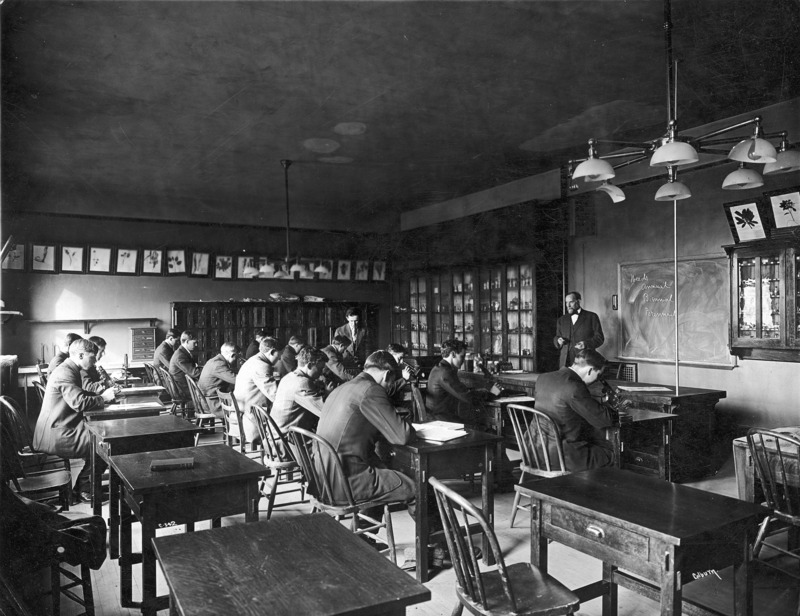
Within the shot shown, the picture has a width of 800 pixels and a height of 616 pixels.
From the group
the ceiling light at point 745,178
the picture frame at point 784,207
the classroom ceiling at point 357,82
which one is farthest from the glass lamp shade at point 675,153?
the picture frame at point 784,207

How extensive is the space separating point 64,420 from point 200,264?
5990 millimetres

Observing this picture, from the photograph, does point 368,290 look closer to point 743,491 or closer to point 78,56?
point 78,56

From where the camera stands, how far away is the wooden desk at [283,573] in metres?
1.44

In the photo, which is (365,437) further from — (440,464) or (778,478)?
(778,478)

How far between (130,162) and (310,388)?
4.91 metres

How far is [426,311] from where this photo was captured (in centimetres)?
1079

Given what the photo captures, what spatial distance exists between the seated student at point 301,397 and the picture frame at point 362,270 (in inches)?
271

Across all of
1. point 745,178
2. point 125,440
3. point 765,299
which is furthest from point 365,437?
point 765,299

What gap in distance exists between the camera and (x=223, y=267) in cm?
1034

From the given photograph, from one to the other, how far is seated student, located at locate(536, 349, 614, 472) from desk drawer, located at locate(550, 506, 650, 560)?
5.16 ft

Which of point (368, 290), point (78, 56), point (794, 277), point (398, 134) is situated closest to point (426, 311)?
point (368, 290)

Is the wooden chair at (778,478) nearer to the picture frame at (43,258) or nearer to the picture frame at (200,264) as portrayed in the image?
the picture frame at (200,264)

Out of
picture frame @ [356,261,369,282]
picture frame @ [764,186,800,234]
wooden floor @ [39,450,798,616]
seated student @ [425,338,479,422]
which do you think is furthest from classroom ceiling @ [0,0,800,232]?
wooden floor @ [39,450,798,616]

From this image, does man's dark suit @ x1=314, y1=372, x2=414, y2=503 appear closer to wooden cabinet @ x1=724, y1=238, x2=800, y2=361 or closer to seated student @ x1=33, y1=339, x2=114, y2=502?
seated student @ x1=33, y1=339, x2=114, y2=502
